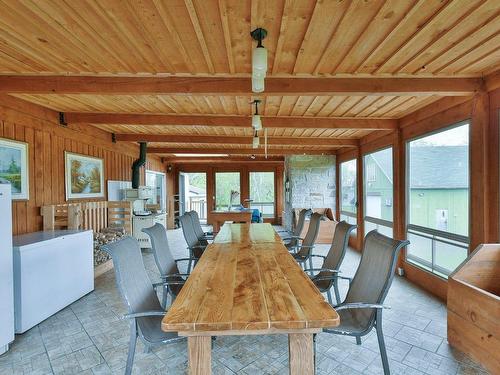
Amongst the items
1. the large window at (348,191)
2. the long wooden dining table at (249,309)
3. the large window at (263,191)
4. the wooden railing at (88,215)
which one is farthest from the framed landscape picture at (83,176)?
the large window at (263,191)

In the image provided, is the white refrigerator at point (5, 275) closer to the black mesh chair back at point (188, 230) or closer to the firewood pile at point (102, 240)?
the firewood pile at point (102, 240)

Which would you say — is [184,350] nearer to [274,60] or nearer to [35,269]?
[35,269]

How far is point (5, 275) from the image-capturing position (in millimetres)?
2252

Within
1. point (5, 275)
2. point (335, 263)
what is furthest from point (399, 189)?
point (5, 275)

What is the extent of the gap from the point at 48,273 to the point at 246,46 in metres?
2.93

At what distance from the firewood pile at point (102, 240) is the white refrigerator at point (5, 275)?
1448mm

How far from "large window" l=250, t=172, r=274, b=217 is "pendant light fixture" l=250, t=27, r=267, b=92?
794 cm

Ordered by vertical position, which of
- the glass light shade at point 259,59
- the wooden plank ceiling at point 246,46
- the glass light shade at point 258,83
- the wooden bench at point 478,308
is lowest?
the wooden bench at point 478,308

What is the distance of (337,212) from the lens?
721 cm

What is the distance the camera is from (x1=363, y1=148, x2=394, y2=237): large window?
4.79 meters

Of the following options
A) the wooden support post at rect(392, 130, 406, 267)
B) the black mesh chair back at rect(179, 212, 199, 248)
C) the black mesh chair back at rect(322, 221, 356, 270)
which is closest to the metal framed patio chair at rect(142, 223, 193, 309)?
the black mesh chair back at rect(179, 212, 199, 248)

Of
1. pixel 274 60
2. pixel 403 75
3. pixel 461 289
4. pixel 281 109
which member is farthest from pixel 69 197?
pixel 461 289

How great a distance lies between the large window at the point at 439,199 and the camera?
3.14 metres

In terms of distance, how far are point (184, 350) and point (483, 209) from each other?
3.16 metres
